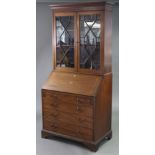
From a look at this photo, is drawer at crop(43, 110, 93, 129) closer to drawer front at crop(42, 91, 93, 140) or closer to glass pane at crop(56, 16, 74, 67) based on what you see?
drawer front at crop(42, 91, 93, 140)

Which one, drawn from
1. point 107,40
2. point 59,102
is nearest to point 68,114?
point 59,102

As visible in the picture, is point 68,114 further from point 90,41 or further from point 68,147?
point 90,41

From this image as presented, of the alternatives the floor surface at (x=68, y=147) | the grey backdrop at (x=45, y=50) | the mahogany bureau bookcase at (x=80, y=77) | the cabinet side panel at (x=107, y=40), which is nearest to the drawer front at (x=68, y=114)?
the mahogany bureau bookcase at (x=80, y=77)

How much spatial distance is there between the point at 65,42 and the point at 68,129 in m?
1.12

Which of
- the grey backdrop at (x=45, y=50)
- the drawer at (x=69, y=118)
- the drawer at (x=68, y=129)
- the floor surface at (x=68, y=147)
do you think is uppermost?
the grey backdrop at (x=45, y=50)

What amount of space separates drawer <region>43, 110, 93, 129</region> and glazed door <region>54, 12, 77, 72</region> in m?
0.57

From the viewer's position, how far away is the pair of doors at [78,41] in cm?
313

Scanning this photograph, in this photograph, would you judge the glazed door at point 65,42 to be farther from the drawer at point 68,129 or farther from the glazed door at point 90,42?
the drawer at point 68,129
